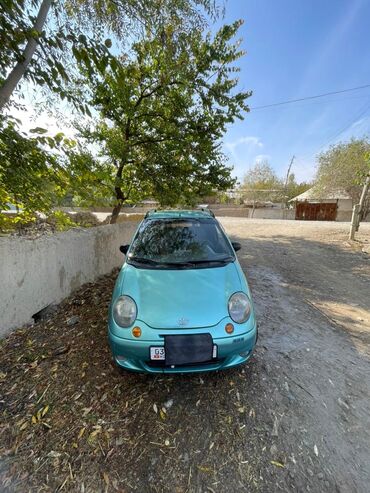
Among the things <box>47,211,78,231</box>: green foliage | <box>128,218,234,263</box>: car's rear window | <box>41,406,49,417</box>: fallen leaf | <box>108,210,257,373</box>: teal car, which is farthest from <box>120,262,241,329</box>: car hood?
<box>47,211,78,231</box>: green foliage

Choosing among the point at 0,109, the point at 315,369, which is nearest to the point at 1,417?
the point at 315,369

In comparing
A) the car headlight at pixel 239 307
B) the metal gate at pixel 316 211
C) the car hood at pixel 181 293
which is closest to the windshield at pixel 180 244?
the car hood at pixel 181 293

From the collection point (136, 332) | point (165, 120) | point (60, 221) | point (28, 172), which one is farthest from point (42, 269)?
point (165, 120)

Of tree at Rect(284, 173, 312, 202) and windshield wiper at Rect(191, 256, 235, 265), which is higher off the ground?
tree at Rect(284, 173, 312, 202)

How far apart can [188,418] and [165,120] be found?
258 inches

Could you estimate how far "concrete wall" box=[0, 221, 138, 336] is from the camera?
287 centimetres

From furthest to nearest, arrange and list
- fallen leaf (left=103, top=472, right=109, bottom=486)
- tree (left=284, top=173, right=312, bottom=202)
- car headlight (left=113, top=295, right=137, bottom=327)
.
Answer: tree (left=284, top=173, right=312, bottom=202), car headlight (left=113, top=295, right=137, bottom=327), fallen leaf (left=103, top=472, right=109, bottom=486)

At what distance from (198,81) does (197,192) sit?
2.89 metres

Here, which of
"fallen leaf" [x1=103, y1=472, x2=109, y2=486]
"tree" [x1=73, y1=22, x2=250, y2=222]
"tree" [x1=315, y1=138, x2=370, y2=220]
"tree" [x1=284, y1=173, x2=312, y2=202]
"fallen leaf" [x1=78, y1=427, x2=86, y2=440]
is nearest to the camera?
"fallen leaf" [x1=103, y1=472, x2=109, y2=486]

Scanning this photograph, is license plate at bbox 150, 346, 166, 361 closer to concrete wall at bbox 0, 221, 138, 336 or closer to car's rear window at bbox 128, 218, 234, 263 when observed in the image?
car's rear window at bbox 128, 218, 234, 263

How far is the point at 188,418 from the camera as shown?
6.50ft

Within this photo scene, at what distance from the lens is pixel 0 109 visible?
113 inches

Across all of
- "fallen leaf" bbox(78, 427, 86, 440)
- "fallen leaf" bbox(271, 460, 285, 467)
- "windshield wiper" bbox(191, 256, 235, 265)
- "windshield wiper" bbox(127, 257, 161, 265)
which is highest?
"windshield wiper" bbox(191, 256, 235, 265)

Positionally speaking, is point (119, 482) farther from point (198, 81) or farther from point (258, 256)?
point (198, 81)
